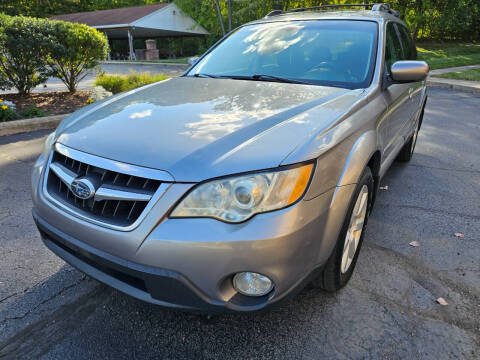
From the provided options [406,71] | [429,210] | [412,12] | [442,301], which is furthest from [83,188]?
[412,12]

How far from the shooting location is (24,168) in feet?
14.3

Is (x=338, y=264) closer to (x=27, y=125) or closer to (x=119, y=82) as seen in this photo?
(x=27, y=125)

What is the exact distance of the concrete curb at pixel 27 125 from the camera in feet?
19.1

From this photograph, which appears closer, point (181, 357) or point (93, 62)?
point (181, 357)

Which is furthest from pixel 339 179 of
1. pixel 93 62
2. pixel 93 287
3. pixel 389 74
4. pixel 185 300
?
pixel 93 62

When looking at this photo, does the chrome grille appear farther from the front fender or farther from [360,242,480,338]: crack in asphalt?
[360,242,480,338]: crack in asphalt

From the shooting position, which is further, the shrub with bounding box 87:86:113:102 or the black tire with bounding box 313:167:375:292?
the shrub with bounding box 87:86:113:102

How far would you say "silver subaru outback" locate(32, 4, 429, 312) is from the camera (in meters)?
1.50

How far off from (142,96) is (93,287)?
4.35 ft

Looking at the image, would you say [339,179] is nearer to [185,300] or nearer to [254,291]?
[254,291]

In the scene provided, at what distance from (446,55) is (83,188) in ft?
77.7

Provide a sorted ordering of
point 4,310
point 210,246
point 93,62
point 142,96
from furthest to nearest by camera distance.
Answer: point 93,62 < point 142,96 < point 4,310 < point 210,246

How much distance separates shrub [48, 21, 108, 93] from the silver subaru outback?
5.80 metres

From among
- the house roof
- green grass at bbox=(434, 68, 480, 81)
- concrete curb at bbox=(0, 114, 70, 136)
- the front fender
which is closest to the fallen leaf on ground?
the front fender
